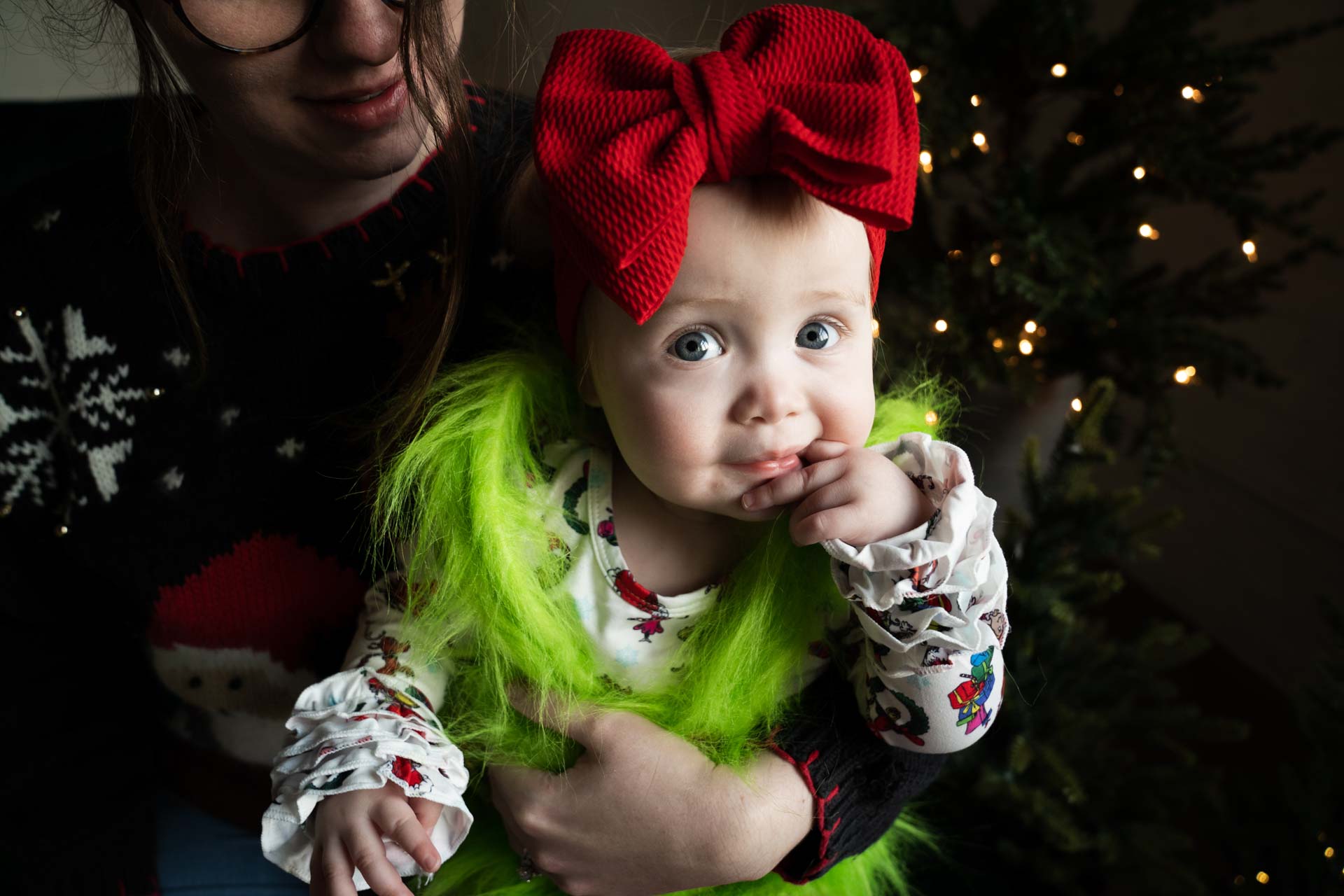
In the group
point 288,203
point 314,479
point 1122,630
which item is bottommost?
point 1122,630

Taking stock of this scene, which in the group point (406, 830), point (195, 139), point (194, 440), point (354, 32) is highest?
point (354, 32)

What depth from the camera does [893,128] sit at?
70 cm

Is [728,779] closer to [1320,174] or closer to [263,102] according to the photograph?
[263,102]

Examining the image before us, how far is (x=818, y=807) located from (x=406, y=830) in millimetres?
357

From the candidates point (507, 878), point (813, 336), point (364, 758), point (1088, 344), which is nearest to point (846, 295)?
point (813, 336)

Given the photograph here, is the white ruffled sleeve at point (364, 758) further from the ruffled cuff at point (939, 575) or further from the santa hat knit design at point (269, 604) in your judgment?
the ruffled cuff at point (939, 575)

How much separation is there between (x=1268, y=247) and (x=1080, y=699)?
46.6 inches

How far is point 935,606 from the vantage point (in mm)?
755

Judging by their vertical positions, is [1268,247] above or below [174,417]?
below

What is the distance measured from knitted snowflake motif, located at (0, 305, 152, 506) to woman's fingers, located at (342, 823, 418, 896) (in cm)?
53

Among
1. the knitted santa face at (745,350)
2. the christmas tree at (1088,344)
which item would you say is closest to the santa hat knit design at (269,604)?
the knitted santa face at (745,350)

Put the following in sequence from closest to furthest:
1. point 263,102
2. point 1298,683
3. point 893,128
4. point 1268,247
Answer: point 893,128 < point 263,102 < point 1298,683 < point 1268,247

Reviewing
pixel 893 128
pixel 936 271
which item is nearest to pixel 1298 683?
pixel 936 271

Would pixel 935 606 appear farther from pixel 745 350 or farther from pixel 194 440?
pixel 194 440
